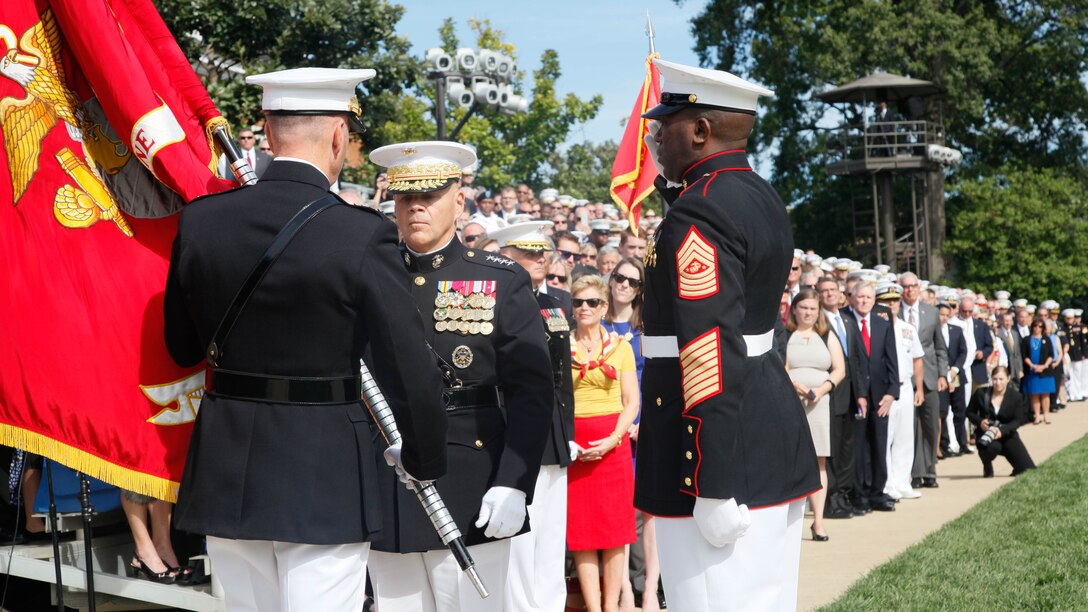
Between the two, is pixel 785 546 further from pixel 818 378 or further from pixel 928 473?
pixel 928 473

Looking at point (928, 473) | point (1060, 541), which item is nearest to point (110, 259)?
point (1060, 541)

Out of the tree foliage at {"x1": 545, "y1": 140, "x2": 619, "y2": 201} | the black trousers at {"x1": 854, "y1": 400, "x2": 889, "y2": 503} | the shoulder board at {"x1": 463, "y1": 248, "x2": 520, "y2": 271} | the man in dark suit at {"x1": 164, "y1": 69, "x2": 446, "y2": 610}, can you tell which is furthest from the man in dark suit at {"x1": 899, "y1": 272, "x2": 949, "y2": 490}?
the tree foliage at {"x1": 545, "y1": 140, "x2": 619, "y2": 201}

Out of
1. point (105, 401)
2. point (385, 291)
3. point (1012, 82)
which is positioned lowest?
point (105, 401)

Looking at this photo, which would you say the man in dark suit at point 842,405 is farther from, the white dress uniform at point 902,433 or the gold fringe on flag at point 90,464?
the gold fringe on flag at point 90,464

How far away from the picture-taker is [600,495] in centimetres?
718

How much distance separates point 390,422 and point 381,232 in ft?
2.13

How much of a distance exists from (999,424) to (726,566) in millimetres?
10468

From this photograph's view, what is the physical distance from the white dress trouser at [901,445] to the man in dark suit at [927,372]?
0.89 meters

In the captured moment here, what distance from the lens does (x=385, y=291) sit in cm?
346

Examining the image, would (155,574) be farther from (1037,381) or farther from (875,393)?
(1037,381)

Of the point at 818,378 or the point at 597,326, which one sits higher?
the point at 597,326

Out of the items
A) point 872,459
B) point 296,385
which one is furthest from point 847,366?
point 296,385

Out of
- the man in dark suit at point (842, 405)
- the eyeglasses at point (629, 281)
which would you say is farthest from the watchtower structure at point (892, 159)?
the eyeglasses at point (629, 281)

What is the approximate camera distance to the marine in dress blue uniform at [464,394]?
176 inches
